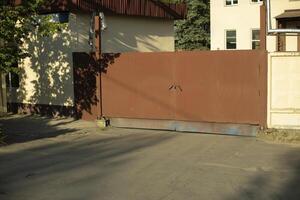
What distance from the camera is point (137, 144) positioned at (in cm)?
1203

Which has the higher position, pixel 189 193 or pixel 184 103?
pixel 184 103

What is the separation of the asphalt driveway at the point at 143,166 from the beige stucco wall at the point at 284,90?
0.90 metres

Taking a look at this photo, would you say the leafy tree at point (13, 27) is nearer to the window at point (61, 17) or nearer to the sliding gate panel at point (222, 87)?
the window at point (61, 17)

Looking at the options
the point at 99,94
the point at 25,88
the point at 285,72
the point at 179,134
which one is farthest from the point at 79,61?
the point at 285,72

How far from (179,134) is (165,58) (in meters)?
2.00

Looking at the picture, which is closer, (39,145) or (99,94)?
(39,145)

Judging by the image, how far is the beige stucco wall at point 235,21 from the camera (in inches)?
1321

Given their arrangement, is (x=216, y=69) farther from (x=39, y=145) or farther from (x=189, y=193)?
A: (x=189, y=193)

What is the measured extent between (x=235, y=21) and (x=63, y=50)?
65.8 feet

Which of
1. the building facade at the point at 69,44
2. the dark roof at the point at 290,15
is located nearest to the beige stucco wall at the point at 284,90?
the building facade at the point at 69,44

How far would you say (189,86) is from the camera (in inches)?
539

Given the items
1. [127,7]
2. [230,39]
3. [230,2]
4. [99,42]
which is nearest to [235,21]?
[230,39]

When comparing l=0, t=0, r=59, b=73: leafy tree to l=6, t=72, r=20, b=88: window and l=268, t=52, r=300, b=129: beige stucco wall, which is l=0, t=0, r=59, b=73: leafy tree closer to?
l=6, t=72, r=20, b=88: window

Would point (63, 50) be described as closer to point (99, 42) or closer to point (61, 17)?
point (61, 17)
